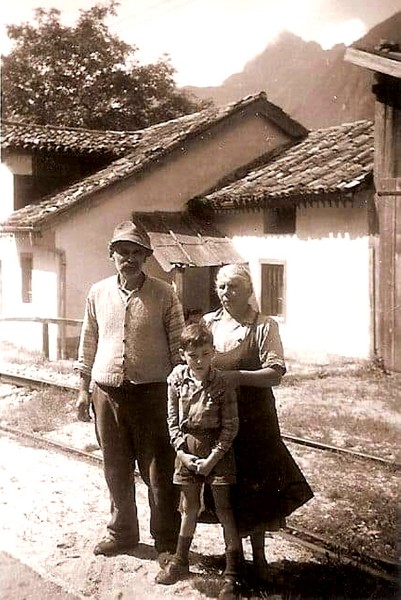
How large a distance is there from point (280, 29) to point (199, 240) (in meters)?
0.72

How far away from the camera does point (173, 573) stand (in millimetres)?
1964

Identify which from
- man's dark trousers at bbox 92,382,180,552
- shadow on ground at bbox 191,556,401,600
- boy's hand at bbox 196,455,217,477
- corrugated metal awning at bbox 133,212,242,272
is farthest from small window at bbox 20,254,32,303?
shadow on ground at bbox 191,556,401,600

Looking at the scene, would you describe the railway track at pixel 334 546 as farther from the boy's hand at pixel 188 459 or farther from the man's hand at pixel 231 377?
the man's hand at pixel 231 377

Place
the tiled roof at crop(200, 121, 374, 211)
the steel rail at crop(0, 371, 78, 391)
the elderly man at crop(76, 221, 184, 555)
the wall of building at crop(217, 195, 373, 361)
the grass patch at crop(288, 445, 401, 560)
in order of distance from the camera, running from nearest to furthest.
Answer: the elderly man at crop(76, 221, 184, 555) → the grass patch at crop(288, 445, 401, 560) → the wall of building at crop(217, 195, 373, 361) → the tiled roof at crop(200, 121, 374, 211) → the steel rail at crop(0, 371, 78, 391)

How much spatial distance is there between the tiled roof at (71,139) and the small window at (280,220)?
58 cm

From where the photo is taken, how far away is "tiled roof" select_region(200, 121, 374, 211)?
2434 mm

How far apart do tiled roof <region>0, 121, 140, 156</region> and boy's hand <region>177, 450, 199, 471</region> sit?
1.23 metres

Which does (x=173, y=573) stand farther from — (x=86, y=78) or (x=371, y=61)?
(x=86, y=78)

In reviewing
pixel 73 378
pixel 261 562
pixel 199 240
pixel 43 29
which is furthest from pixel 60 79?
pixel 261 562

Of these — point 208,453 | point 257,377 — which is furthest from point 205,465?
point 257,377

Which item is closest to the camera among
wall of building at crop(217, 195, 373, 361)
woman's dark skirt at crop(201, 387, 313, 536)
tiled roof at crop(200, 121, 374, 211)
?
woman's dark skirt at crop(201, 387, 313, 536)

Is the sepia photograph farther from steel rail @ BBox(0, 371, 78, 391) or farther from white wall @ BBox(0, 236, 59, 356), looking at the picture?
steel rail @ BBox(0, 371, 78, 391)

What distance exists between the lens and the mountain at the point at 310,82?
1946mm

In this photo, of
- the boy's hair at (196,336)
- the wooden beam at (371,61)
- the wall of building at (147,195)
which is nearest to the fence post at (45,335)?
the wall of building at (147,195)
